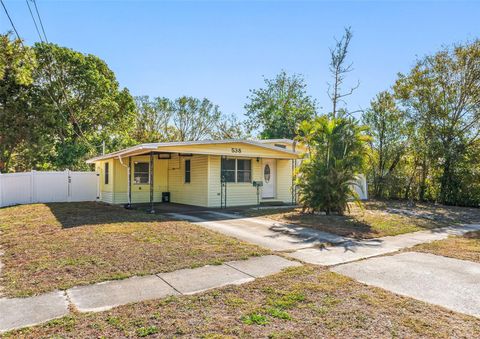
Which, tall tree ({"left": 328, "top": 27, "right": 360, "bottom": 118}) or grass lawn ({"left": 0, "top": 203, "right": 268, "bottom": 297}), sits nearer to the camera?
grass lawn ({"left": 0, "top": 203, "right": 268, "bottom": 297})

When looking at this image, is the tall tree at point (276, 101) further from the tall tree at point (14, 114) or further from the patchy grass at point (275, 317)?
the patchy grass at point (275, 317)

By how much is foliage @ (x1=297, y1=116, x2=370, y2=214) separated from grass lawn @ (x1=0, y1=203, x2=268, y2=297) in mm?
4455

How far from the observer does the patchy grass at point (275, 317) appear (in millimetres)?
3039

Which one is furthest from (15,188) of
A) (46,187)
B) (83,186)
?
(83,186)

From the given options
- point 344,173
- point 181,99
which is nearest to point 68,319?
point 344,173

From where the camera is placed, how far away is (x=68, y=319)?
3.29 metres

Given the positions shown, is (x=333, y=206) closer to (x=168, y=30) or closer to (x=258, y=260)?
(x=258, y=260)

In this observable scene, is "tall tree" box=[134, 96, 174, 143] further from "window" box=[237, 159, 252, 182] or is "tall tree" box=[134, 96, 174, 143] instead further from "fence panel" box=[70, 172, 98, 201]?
"window" box=[237, 159, 252, 182]

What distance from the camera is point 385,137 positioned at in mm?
19266

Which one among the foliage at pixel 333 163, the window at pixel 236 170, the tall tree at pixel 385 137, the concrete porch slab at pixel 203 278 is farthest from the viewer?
the tall tree at pixel 385 137

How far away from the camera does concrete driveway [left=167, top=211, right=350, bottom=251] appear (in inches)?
278

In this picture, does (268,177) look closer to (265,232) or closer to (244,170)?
(244,170)

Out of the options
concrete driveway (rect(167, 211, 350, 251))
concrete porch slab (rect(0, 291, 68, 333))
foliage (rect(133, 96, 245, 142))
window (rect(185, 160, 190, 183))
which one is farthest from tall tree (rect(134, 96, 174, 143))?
concrete porch slab (rect(0, 291, 68, 333))

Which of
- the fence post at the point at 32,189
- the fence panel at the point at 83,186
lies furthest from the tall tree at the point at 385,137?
the fence post at the point at 32,189
